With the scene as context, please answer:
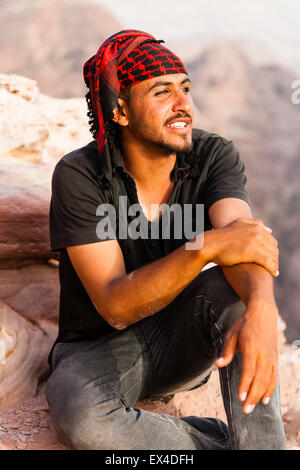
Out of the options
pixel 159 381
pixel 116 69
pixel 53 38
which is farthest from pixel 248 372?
pixel 53 38

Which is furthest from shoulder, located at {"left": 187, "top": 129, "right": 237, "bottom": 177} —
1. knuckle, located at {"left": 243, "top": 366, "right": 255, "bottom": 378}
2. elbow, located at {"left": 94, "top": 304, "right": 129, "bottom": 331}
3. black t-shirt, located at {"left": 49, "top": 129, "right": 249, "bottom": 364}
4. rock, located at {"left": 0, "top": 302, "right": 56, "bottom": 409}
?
rock, located at {"left": 0, "top": 302, "right": 56, "bottom": 409}

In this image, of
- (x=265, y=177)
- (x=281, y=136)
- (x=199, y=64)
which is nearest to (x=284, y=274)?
(x=265, y=177)

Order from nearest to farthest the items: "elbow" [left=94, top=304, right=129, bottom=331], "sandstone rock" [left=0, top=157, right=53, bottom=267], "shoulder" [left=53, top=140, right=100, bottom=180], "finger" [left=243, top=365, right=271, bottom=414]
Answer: "finger" [left=243, top=365, right=271, bottom=414], "elbow" [left=94, top=304, right=129, bottom=331], "shoulder" [left=53, top=140, right=100, bottom=180], "sandstone rock" [left=0, top=157, right=53, bottom=267]

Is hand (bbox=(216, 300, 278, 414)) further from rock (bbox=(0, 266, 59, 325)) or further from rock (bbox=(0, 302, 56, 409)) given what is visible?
rock (bbox=(0, 266, 59, 325))

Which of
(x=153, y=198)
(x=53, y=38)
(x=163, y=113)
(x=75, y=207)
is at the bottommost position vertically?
(x=75, y=207)

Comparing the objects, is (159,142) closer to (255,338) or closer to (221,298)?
(221,298)

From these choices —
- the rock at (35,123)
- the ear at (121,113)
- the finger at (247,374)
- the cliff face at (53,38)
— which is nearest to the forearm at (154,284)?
the finger at (247,374)

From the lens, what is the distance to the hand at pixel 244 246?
7.38 feet

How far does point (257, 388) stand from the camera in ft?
6.75

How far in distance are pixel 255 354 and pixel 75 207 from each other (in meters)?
1.04

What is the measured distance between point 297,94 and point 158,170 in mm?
12171

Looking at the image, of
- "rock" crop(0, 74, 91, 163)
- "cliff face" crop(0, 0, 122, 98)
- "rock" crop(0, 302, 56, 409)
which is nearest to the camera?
"rock" crop(0, 302, 56, 409)

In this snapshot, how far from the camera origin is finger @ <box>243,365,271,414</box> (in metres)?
2.06
